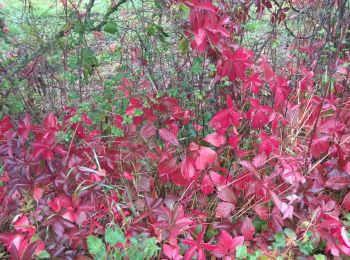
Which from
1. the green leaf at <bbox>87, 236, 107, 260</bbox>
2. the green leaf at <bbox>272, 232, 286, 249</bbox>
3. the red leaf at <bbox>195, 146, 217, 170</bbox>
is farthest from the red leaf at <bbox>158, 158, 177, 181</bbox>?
the green leaf at <bbox>272, 232, 286, 249</bbox>

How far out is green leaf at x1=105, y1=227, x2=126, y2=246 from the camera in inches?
58.1

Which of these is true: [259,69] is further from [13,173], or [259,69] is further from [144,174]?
[13,173]

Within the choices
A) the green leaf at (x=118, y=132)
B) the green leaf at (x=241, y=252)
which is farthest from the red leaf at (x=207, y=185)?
the green leaf at (x=118, y=132)

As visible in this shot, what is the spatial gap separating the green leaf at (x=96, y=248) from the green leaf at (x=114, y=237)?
4cm

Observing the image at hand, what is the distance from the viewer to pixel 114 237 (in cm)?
148

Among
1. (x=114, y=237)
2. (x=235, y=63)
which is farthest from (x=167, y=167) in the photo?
(x=235, y=63)

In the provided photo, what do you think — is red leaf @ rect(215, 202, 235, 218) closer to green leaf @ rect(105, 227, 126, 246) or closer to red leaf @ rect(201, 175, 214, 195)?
red leaf @ rect(201, 175, 214, 195)

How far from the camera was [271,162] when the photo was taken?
1812 mm

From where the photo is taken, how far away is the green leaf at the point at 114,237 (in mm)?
1477

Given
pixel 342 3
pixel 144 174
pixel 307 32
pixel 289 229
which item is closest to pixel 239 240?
pixel 289 229

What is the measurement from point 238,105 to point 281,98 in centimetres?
21

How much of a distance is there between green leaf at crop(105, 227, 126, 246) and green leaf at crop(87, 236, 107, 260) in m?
0.04

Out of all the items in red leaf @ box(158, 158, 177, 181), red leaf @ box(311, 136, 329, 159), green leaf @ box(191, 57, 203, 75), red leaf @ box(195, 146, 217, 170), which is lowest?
red leaf @ box(311, 136, 329, 159)

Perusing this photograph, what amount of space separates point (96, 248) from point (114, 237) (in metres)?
0.08
